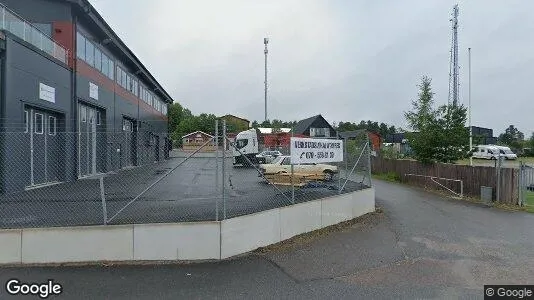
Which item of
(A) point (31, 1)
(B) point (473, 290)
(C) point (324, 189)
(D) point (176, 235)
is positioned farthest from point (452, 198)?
(A) point (31, 1)

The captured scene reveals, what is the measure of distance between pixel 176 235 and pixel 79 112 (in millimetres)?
14456

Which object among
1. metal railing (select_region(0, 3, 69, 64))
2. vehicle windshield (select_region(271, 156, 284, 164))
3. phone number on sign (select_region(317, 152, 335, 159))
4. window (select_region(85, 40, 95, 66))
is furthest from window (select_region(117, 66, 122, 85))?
phone number on sign (select_region(317, 152, 335, 159))

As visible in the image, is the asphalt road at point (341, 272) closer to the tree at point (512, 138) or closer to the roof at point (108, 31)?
the roof at point (108, 31)

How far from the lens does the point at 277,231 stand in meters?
8.68

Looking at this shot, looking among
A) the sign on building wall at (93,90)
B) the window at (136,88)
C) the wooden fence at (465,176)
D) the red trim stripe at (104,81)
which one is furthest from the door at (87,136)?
the wooden fence at (465,176)

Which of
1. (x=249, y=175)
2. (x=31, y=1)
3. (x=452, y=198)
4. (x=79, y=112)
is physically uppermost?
(x=31, y=1)

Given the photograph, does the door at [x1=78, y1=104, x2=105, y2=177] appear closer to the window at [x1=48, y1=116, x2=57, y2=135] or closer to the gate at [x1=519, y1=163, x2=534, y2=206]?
the window at [x1=48, y1=116, x2=57, y2=135]

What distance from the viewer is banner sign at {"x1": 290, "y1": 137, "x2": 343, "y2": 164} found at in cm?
1018

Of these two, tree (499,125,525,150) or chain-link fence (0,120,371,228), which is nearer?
chain-link fence (0,120,371,228)

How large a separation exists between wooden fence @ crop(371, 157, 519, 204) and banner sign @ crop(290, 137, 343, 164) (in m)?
8.29

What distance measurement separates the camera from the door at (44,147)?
14742mm

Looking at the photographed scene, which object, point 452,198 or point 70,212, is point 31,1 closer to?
point 70,212

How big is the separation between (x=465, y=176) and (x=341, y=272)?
15.3 metres

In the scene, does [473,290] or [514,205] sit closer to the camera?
[473,290]
